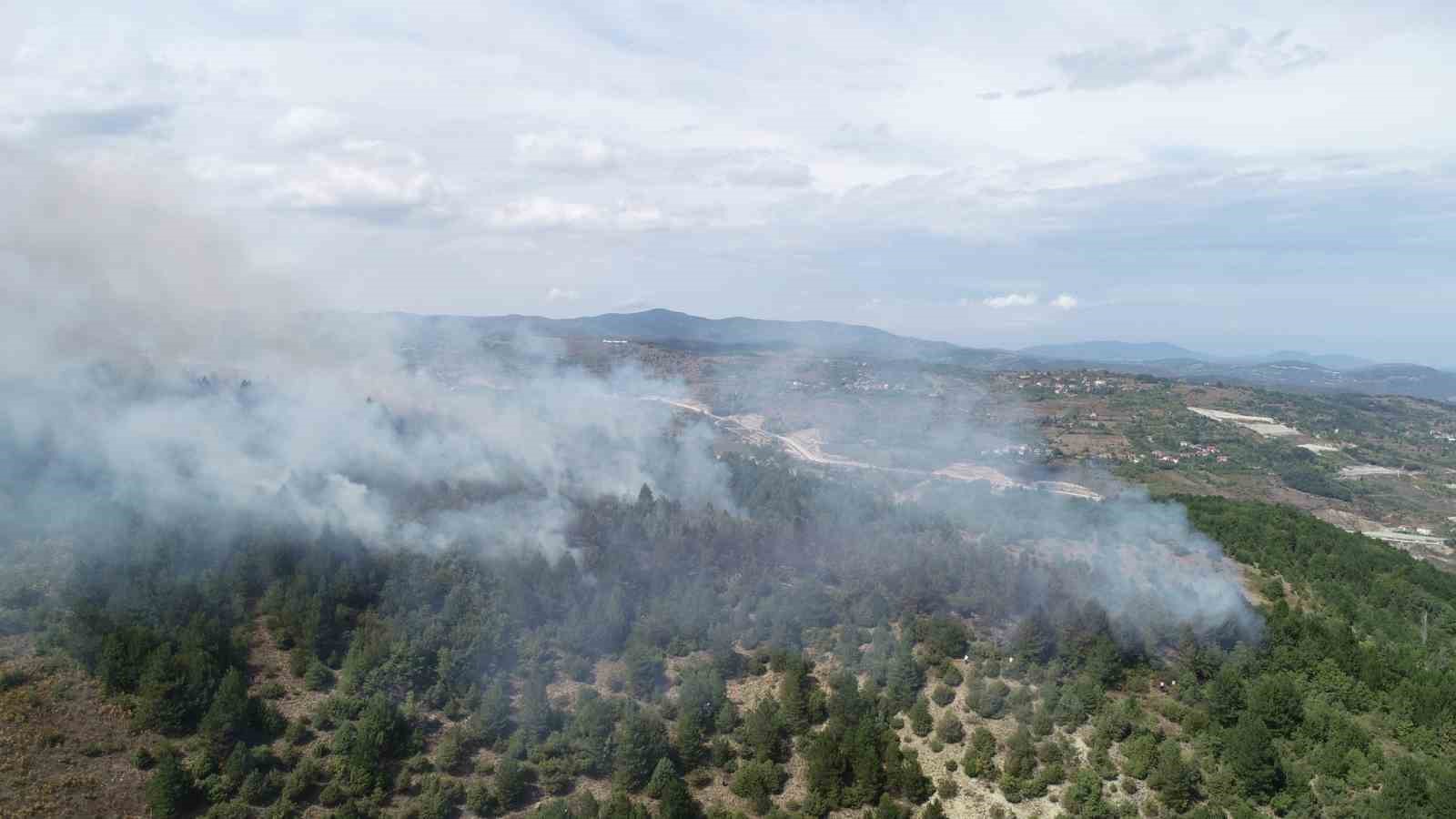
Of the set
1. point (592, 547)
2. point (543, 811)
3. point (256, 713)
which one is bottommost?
point (543, 811)

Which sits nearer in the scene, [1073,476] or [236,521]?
[236,521]

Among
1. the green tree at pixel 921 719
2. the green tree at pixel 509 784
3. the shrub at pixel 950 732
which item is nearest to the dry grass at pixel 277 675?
the green tree at pixel 509 784

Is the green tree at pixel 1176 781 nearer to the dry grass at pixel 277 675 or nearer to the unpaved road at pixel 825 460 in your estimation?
the dry grass at pixel 277 675

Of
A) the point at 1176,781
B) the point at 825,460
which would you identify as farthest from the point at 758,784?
the point at 825,460

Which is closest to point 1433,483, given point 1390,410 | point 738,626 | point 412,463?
point 1390,410

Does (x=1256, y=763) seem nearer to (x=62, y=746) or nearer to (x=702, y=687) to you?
(x=702, y=687)

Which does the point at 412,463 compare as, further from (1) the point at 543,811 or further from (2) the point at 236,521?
(1) the point at 543,811

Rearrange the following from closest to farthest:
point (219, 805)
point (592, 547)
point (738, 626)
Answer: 1. point (219, 805)
2. point (738, 626)
3. point (592, 547)

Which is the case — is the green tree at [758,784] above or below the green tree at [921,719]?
below
